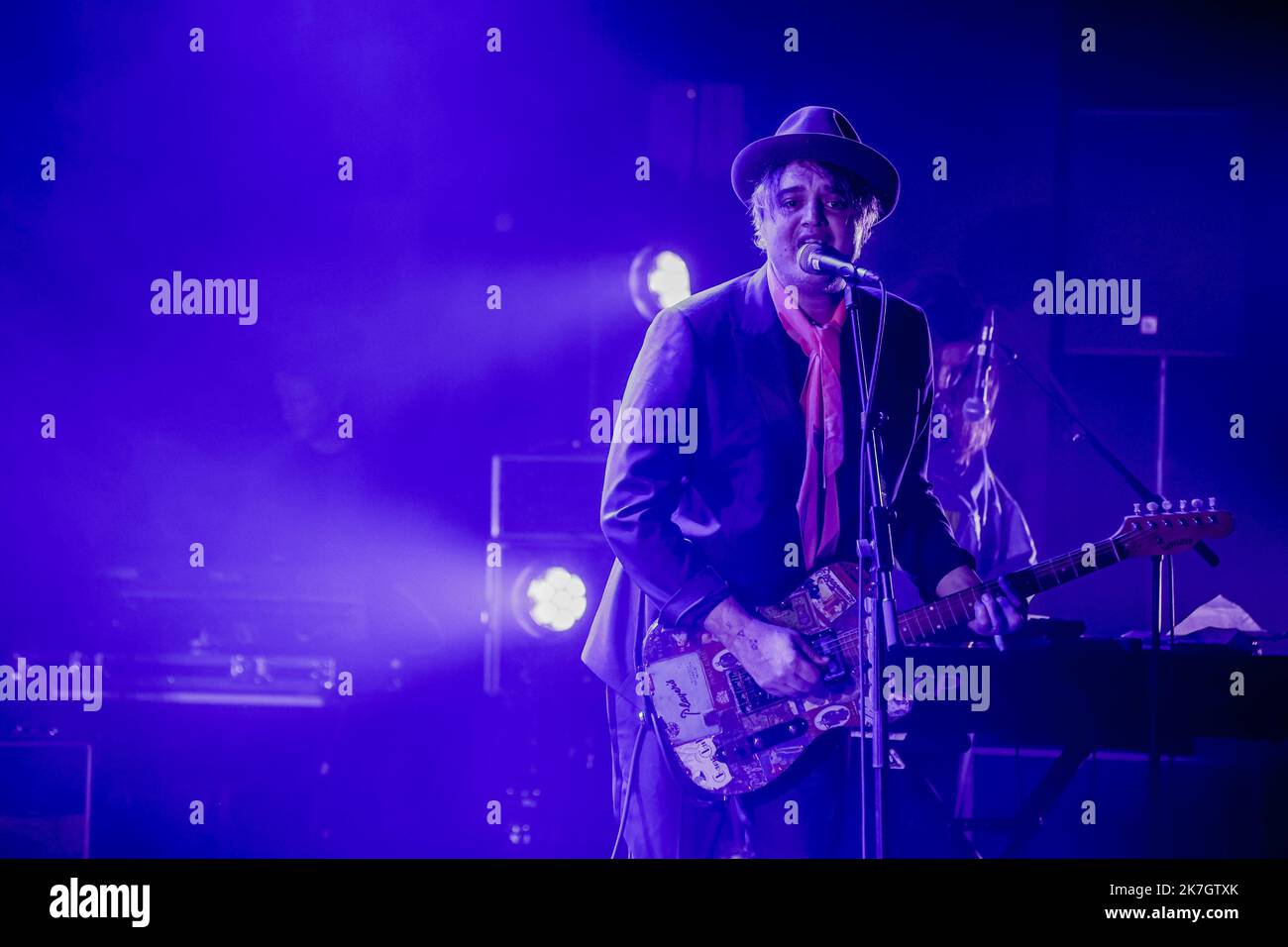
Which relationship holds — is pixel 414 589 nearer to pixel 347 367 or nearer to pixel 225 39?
pixel 347 367

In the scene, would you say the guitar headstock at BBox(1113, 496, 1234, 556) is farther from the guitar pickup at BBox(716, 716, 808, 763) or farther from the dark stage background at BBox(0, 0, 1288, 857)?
the guitar pickup at BBox(716, 716, 808, 763)

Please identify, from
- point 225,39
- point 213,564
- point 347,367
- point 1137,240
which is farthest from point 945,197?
point 213,564

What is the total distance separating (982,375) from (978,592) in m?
0.64

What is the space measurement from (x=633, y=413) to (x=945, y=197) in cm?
101

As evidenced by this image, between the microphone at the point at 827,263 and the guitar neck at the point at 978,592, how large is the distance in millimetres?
811

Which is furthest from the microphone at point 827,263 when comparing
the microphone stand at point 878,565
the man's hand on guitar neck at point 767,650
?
the man's hand on guitar neck at point 767,650

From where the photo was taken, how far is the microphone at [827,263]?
244 centimetres

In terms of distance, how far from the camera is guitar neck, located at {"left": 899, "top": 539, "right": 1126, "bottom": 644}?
281 centimetres

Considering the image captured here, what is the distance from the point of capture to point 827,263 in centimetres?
252

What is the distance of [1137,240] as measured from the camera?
10.1 ft

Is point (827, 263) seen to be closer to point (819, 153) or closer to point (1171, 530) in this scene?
point (819, 153)

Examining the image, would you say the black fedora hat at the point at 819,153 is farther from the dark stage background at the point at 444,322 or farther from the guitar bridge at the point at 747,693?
the guitar bridge at the point at 747,693

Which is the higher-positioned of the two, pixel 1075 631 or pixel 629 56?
pixel 629 56

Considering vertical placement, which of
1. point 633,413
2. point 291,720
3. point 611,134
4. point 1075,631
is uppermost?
point 611,134
